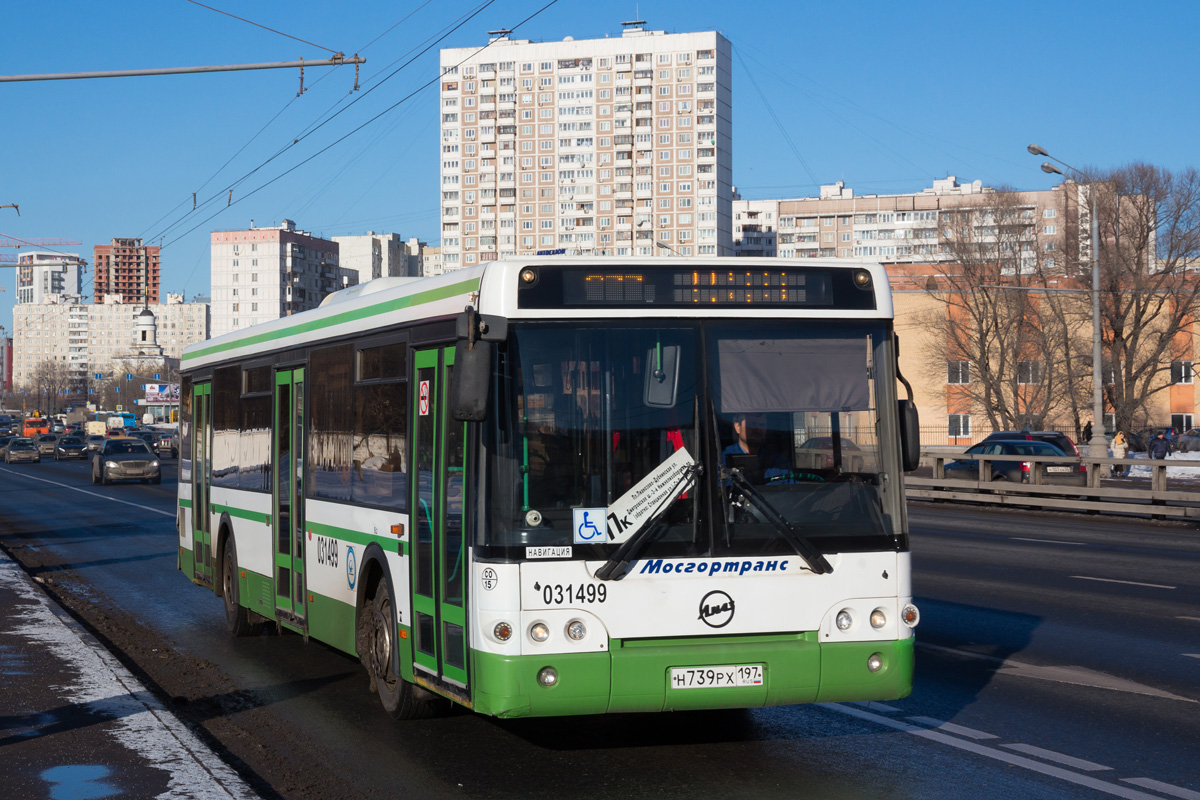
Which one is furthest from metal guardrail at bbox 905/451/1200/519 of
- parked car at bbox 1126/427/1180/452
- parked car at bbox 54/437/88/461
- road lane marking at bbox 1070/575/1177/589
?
parked car at bbox 54/437/88/461

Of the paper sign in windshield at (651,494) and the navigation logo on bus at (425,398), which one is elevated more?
the navigation logo on bus at (425,398)

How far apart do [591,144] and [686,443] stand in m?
155

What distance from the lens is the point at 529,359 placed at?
21.8 ft

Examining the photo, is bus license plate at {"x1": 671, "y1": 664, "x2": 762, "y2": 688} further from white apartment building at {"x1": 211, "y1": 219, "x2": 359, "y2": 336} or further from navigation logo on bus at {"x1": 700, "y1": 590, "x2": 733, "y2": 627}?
white apartment building at {"x1": 211, "y1": 219, "x2": 359, "y2": 336}

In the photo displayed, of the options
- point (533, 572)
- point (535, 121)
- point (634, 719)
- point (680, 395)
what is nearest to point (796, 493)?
point (680, 395)

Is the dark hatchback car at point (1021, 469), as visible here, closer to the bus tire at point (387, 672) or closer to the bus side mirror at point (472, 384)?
the bus tire at point (387, 672)

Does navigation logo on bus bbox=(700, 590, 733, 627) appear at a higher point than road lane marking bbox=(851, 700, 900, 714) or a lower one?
higher

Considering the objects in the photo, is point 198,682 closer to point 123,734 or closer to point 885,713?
point 123,734

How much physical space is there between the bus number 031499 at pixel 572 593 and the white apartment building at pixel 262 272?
15965cm

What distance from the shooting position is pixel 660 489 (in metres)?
6.59

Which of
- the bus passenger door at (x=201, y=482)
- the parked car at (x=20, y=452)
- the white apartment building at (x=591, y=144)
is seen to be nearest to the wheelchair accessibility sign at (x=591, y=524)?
the bus passenger door at (x=201, y=482)

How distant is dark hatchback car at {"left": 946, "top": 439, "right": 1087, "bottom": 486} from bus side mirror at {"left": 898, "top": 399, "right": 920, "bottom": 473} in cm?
2294

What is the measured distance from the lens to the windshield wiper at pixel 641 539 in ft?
21.3

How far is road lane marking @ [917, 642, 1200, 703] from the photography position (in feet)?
29.0
